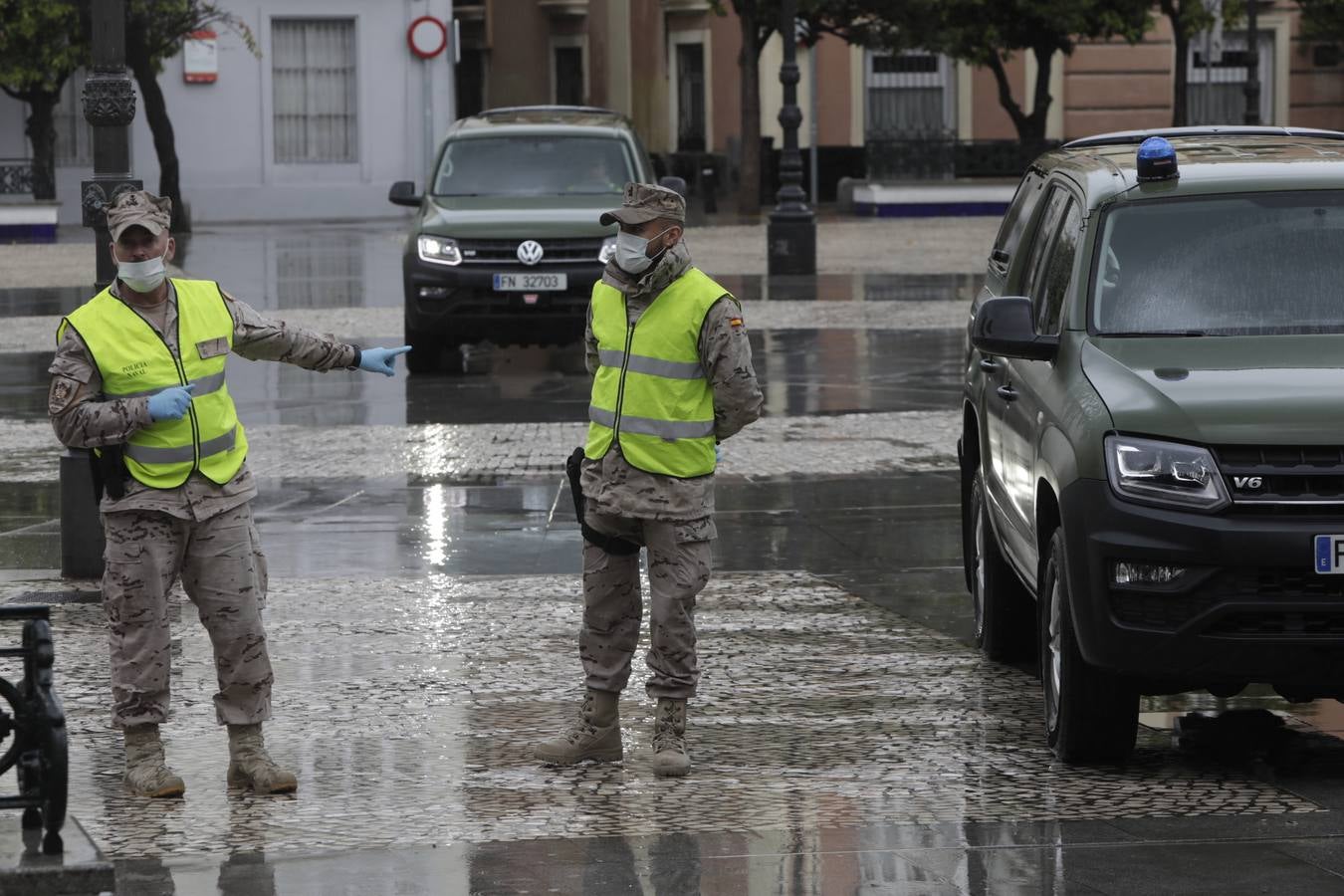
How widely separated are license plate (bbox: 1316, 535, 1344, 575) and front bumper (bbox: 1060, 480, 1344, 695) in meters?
0.02

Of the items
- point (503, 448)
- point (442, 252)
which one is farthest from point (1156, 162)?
point (442, 252)

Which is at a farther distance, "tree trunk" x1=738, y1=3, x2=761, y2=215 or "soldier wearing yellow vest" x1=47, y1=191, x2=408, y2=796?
"tree trunk" x1=738, y1=3, x2=761, y2=215

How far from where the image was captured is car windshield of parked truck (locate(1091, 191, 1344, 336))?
7.15m

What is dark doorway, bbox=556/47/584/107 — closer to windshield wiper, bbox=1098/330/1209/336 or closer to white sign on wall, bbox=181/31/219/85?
white sign on wall, bbox=181/31/219/85

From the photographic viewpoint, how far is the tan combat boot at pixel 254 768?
21.4 ft

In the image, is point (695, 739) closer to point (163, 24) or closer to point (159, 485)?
point (159, 485)

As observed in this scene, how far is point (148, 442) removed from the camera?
6480mm

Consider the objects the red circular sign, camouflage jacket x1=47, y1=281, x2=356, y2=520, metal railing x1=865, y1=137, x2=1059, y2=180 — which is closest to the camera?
camouflage jacket x1=47, y1=281, x2=356, y2=520

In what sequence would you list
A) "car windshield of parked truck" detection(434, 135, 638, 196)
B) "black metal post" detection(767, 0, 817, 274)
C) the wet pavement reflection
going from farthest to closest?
"black metal post" detection(767, 0, 817, 274) < "car windshield of parked truck" detection(434, 135, 638, 196) < the wet pavement reflection

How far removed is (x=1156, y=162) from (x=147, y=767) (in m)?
3.54

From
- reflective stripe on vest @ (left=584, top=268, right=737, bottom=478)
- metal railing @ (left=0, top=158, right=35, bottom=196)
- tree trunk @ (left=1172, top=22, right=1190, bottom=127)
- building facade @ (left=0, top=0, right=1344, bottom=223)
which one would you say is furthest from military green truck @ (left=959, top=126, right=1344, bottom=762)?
building facade @ (left=0, top=0, right=1344, bottom=223)

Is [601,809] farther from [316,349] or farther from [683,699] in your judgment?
[316,349]

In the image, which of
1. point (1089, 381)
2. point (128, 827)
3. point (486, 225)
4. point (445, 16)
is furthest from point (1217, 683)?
point (445, 16)

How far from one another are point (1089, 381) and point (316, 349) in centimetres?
223
